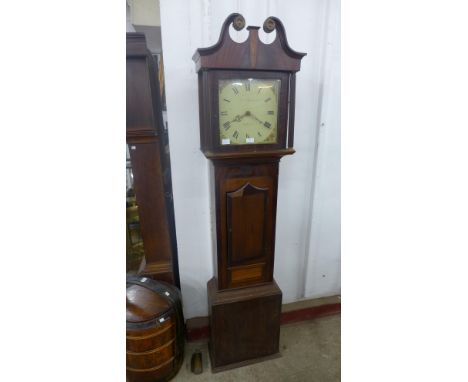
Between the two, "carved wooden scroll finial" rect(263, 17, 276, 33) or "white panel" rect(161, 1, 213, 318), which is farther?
"white panel" rect(161, 1, 213, 318)

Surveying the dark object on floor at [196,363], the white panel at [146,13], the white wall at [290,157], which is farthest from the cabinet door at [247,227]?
the white panel at [146,13]

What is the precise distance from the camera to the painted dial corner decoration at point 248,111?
1085 mm

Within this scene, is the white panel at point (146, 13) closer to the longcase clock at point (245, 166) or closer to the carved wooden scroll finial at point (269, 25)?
the longcase clock at point (245, 166)

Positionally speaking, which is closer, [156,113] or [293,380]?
[156,113]

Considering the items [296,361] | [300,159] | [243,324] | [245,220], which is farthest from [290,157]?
[296,361]

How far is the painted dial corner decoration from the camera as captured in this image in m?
1.08

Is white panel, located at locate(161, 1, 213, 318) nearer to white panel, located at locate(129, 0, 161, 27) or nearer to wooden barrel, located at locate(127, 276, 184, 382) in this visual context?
wooden barrel, located at locate(127, 276, 184, 382)

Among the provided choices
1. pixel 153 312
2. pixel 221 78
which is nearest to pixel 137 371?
pixel 153 312

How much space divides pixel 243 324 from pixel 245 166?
837mm

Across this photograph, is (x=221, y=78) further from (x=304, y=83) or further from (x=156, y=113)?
(x=304, y=83)

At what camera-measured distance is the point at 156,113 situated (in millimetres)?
1348

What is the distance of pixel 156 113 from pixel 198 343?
4.52ft

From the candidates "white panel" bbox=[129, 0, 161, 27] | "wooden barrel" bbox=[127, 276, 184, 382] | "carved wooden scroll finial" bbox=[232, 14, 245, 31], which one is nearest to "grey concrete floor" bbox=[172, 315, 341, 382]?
"wooden barrel" bbox=[127, 276, 184, 382]

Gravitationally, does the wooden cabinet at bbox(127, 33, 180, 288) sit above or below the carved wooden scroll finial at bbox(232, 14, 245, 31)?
below
